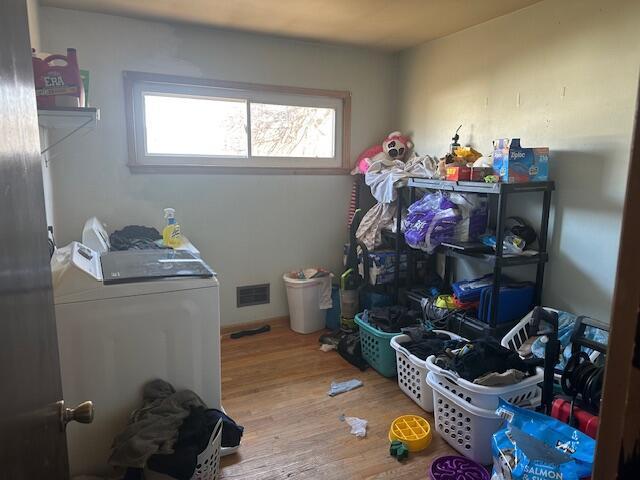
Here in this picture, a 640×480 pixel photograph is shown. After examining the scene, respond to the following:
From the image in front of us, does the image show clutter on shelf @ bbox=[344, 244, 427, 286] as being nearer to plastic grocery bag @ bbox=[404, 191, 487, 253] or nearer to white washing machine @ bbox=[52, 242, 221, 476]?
plastic grocery bag @ bbox=[404, 191, 487, 253]

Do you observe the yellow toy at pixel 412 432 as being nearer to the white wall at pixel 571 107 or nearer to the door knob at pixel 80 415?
the white wall at pixel 571 107

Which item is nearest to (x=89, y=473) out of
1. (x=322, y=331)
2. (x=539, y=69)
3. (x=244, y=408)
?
(x=244, y=408)

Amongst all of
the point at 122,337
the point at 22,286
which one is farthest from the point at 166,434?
the point at 22,286

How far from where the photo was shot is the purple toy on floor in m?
1.79

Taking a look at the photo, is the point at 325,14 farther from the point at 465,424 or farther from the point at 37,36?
the point at 465,424

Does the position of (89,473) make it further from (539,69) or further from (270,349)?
(539,69)

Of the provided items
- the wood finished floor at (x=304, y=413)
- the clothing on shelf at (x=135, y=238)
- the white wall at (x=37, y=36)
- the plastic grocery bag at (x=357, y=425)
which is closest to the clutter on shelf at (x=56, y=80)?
the white wall at (x=37, y=36)

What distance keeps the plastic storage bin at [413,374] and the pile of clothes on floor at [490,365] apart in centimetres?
25

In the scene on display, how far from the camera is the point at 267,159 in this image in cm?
339

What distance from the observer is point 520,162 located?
2318mm

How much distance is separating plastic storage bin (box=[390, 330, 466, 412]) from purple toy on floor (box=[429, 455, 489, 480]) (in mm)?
422

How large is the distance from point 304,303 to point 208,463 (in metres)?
1.79

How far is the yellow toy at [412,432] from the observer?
1999 mm

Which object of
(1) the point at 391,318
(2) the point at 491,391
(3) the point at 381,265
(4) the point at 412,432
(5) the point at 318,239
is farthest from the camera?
(5) the point at 318,239
